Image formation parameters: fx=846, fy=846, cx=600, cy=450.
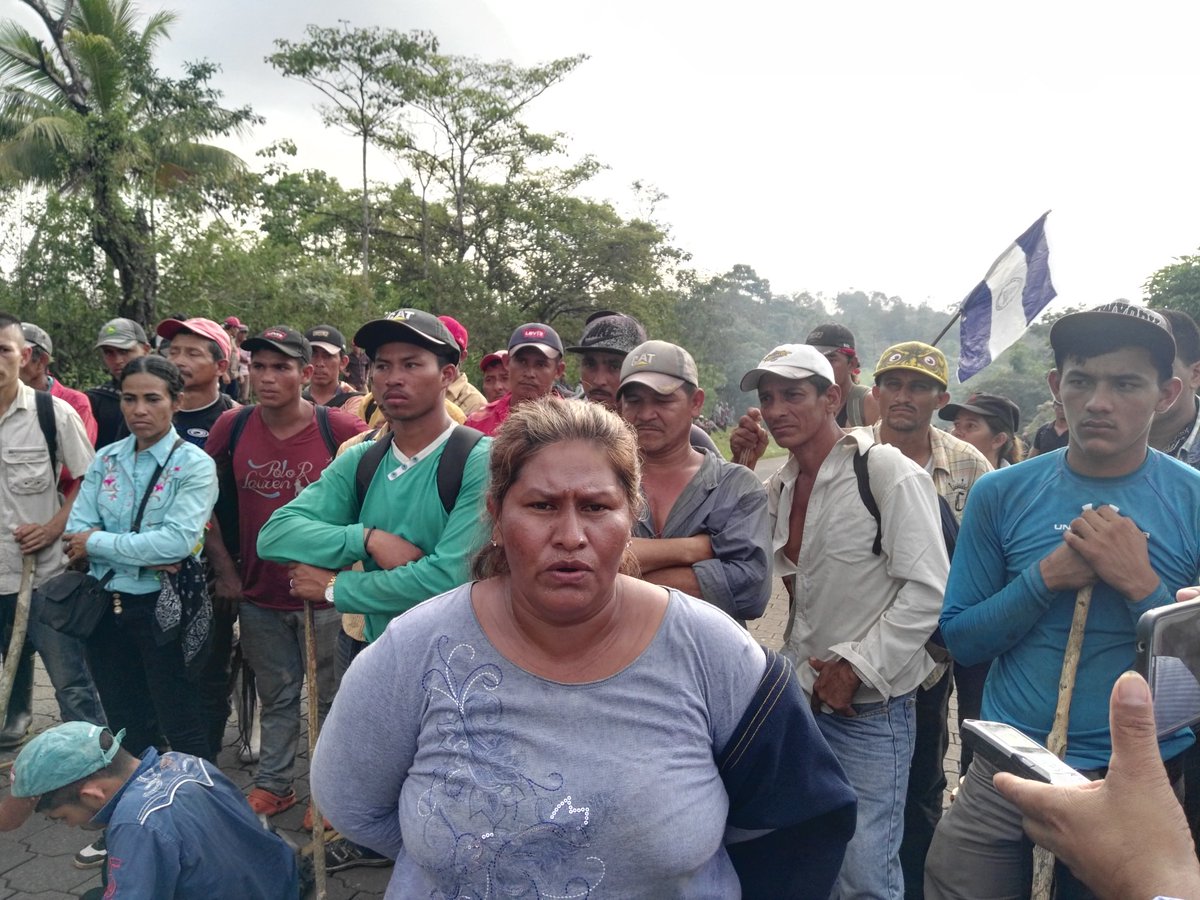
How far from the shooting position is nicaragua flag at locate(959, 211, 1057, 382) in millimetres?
5855

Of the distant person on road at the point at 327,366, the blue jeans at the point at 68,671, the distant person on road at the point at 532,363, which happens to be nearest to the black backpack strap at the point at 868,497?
the distant person on road at the point at 532,363

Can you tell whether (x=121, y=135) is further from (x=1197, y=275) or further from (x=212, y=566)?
(x=1197, y=275)

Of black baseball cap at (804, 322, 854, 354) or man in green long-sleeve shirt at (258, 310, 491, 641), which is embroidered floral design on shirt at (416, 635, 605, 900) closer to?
man in green long-sleeve shirt at (258, 310, 491, 641)

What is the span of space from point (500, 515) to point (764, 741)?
72 cm

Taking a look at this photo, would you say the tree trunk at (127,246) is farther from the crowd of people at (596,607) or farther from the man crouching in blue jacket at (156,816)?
the man crouching in blue jacket at (156,816)

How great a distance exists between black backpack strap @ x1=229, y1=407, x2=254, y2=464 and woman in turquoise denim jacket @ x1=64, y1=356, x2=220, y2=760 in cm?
24

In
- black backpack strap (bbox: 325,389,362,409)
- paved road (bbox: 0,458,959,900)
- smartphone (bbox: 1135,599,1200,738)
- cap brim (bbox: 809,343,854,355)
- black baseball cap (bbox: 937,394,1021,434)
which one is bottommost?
paved road (bbox: 0,458,959,900)

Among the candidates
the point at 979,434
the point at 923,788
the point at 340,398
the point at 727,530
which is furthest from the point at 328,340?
the point at 923,788

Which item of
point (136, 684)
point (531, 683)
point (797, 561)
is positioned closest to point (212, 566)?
point (136, 684)

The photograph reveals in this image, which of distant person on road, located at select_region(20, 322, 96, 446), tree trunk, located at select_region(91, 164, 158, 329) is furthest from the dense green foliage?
distant person on road, located at select_region(20, 322, 96, 446)

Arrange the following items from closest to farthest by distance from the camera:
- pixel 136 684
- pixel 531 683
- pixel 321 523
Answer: pixel 531 683 → pixel 321 523 → pixel 136 684

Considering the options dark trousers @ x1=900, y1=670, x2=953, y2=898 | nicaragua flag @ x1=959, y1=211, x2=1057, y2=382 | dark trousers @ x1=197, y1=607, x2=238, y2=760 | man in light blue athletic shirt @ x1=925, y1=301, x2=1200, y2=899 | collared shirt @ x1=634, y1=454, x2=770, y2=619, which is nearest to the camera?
man in light blue athletic shirt @ x1=925, y1=301, x2=1200, y2=899

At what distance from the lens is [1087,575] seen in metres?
2.23

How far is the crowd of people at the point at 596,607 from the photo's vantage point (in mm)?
1631
